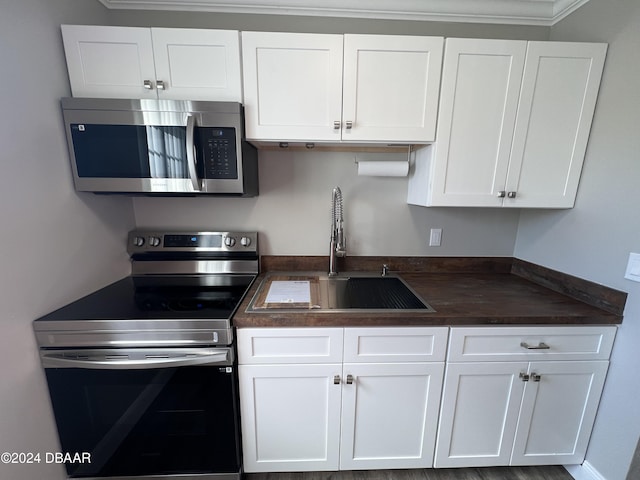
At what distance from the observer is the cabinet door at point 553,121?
1.23m

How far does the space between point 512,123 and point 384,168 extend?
0.65 metres

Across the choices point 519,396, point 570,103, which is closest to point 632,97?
point 570,103

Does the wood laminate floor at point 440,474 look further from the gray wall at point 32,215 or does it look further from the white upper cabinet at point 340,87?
the white upper cabinet at point 340,87

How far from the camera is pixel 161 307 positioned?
118cm

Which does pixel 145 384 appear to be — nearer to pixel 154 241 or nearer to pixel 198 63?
pixel 154 241

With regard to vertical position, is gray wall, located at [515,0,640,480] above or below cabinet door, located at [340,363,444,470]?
above

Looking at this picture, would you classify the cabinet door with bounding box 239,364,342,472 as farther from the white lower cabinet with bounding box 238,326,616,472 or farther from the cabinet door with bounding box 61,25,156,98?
the cabinet door with bounding box 61,25,156,98

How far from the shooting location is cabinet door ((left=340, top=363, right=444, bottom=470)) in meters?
1.19

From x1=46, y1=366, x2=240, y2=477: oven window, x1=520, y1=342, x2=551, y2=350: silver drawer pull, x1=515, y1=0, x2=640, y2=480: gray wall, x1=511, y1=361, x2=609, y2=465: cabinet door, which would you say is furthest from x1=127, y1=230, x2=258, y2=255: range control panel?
x1=515, y1=0, x2=640, y2=480: gray wall

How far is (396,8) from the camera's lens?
1.41m

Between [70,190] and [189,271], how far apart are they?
0.69 m

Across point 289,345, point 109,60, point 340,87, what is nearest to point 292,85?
point 340,87

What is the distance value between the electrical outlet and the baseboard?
Result: 134 centimetres

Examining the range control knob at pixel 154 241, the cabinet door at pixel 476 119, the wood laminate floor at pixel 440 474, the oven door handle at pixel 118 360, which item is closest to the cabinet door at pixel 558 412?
the wood laminate floor at pixel 440 474
